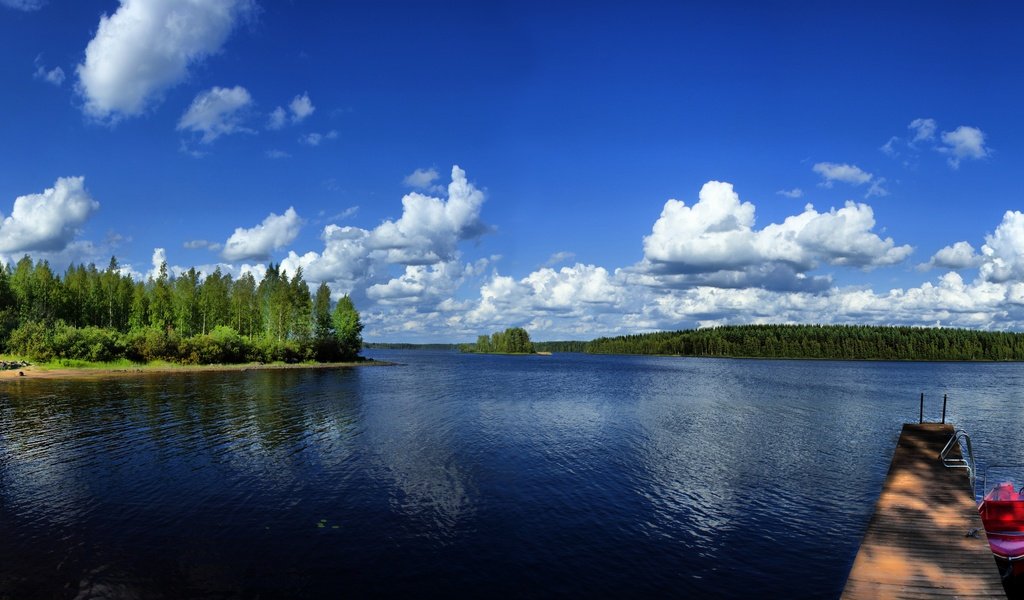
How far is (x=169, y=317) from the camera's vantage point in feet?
487

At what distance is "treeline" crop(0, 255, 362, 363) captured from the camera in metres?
111

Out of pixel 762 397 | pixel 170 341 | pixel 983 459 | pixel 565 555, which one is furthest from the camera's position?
pixel 170 341

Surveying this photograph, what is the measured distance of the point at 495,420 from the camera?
56.2 metres

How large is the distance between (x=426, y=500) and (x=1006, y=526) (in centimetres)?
2483

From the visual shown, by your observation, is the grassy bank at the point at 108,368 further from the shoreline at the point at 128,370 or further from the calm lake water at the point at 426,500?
the calm lake water at the point at 426,500

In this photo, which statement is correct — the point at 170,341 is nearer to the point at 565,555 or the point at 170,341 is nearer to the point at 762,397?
the point at 762,397

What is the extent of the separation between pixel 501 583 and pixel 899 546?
46.0 ft

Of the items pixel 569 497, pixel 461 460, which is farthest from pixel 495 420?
pixel 569 497

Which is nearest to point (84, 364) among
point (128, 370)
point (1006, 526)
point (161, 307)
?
A: point (128, 370)

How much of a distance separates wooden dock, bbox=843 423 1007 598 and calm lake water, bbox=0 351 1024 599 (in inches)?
71.9

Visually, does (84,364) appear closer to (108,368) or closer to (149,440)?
(108,368)

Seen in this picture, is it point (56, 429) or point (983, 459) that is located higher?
point (56, 429)

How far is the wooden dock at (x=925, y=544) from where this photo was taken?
54.5 feet

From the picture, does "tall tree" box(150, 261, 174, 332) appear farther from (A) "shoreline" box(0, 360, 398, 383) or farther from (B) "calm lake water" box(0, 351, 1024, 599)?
(B) "calm lake water" box(0, 351, 1024, 599)
